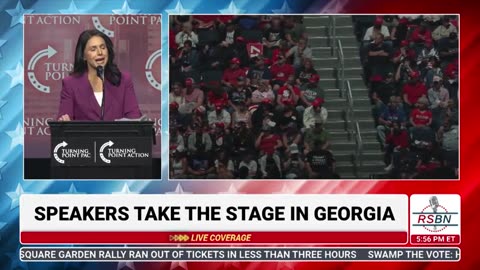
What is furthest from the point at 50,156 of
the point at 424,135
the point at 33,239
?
the point at 424,135

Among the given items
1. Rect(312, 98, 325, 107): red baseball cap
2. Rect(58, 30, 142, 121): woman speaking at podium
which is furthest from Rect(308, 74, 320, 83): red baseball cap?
Rect(58, 30, 142, 121): woman speaking at podium

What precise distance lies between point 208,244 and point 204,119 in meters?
0.75

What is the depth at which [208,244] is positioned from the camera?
6.17 metres

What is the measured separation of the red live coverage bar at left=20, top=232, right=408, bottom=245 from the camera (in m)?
6.17

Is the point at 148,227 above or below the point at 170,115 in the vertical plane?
below

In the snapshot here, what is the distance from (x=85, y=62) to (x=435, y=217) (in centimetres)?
229

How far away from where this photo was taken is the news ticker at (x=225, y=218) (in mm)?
6137

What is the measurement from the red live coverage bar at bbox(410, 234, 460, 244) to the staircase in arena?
48 centimetres

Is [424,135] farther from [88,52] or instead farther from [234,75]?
[88,52]

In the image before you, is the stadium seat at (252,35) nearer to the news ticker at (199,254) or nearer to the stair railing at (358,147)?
the stair railing at (358,147)

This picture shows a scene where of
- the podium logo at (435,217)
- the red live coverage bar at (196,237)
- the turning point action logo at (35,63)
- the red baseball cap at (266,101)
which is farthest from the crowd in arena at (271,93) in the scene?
the turning point action logo at (35,63)

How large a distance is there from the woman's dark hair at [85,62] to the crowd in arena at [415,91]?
1456 millimetres

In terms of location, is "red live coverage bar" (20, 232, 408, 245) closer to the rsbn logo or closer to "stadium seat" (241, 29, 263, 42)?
the rsbn logo

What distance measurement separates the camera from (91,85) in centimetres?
616
